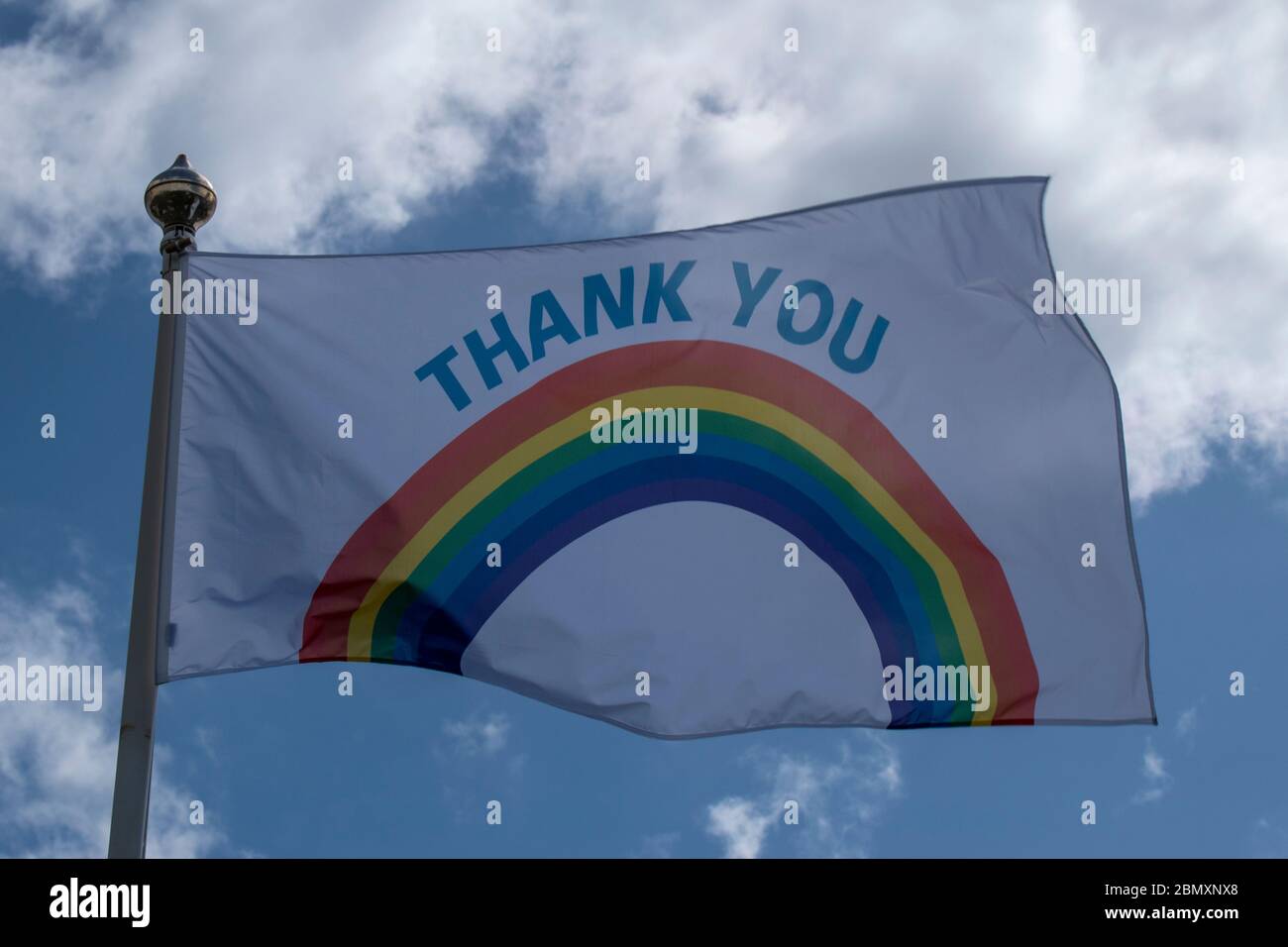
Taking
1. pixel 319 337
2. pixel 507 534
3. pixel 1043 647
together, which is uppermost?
pixel 319 337

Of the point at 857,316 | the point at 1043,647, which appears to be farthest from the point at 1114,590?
the point at 857,316

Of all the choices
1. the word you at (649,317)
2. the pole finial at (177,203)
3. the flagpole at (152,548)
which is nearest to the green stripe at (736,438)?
the word you at (649,317)

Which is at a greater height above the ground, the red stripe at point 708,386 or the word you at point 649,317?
the word you at point 649,317

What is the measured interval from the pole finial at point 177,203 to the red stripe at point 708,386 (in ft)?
6.93

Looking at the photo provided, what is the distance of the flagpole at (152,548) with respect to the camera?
8.55m

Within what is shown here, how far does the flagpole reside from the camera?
8.55 metres

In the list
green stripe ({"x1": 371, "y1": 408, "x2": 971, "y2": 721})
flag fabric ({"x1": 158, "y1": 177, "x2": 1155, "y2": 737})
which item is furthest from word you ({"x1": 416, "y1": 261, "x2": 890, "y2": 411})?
green stripe ({"x1": 371, "y1": 408, "x2": 971, "y2": 721})

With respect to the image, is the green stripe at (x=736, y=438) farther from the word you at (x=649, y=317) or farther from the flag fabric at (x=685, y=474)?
the word you at (x=649, y=317)

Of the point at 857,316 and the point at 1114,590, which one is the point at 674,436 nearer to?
the point at 857,316

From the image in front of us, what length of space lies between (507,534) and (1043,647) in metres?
3.54

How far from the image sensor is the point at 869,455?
1115 centimetres

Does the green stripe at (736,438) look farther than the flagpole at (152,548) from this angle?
Yes

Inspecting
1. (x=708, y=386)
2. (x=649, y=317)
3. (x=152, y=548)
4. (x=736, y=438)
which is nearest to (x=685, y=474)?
(x=736, y=438)

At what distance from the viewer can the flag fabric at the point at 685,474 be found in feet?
34.1
